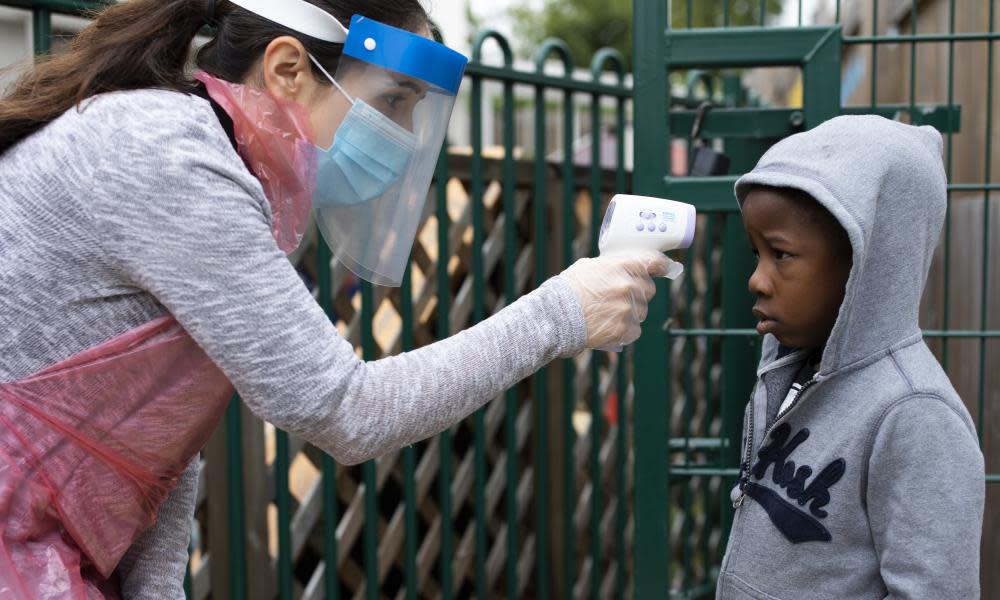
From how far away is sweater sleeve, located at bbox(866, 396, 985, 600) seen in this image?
1.49 metres

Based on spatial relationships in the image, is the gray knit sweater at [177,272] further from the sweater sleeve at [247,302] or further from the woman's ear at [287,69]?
the woman's ear at [287,69]

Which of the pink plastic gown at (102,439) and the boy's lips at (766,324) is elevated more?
the boy's lips at (766,324)

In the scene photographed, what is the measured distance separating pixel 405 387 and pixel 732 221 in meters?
1.46

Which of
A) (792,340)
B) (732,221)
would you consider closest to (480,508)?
(732,221)

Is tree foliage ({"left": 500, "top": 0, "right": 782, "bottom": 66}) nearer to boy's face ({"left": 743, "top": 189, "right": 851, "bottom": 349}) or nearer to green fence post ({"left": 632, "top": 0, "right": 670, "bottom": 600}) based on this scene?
green fence post ({"left": 632, "top": 0, "right": 670, "bottom": 600})

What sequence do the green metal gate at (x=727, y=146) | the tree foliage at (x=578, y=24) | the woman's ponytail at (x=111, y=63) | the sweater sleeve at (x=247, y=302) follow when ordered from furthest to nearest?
the tree foliage at (x=578, y=24)
the green metal gate at (x=727, y=146)
the woman's ponytail at (x=111, y=63)
the sweater sleeve at (x=247, y=302)

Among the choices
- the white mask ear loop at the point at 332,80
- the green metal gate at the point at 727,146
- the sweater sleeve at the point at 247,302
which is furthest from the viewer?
the green metal gate at the point at 727,146

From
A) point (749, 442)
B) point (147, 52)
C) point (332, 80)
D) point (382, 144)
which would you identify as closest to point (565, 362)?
point (749, 442)

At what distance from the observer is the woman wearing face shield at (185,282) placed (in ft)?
4.28

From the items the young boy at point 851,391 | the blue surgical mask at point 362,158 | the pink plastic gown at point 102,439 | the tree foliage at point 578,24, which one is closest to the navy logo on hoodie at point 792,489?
the young boy at point 851,391

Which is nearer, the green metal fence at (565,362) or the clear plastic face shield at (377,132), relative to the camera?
the clear plastic face shield at (377,132)

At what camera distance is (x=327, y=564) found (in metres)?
2.78

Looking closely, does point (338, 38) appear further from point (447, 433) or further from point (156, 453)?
point (447, 433)

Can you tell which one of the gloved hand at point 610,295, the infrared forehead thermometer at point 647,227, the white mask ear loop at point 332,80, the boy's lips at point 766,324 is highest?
the white mask ear loop at point 332,80
